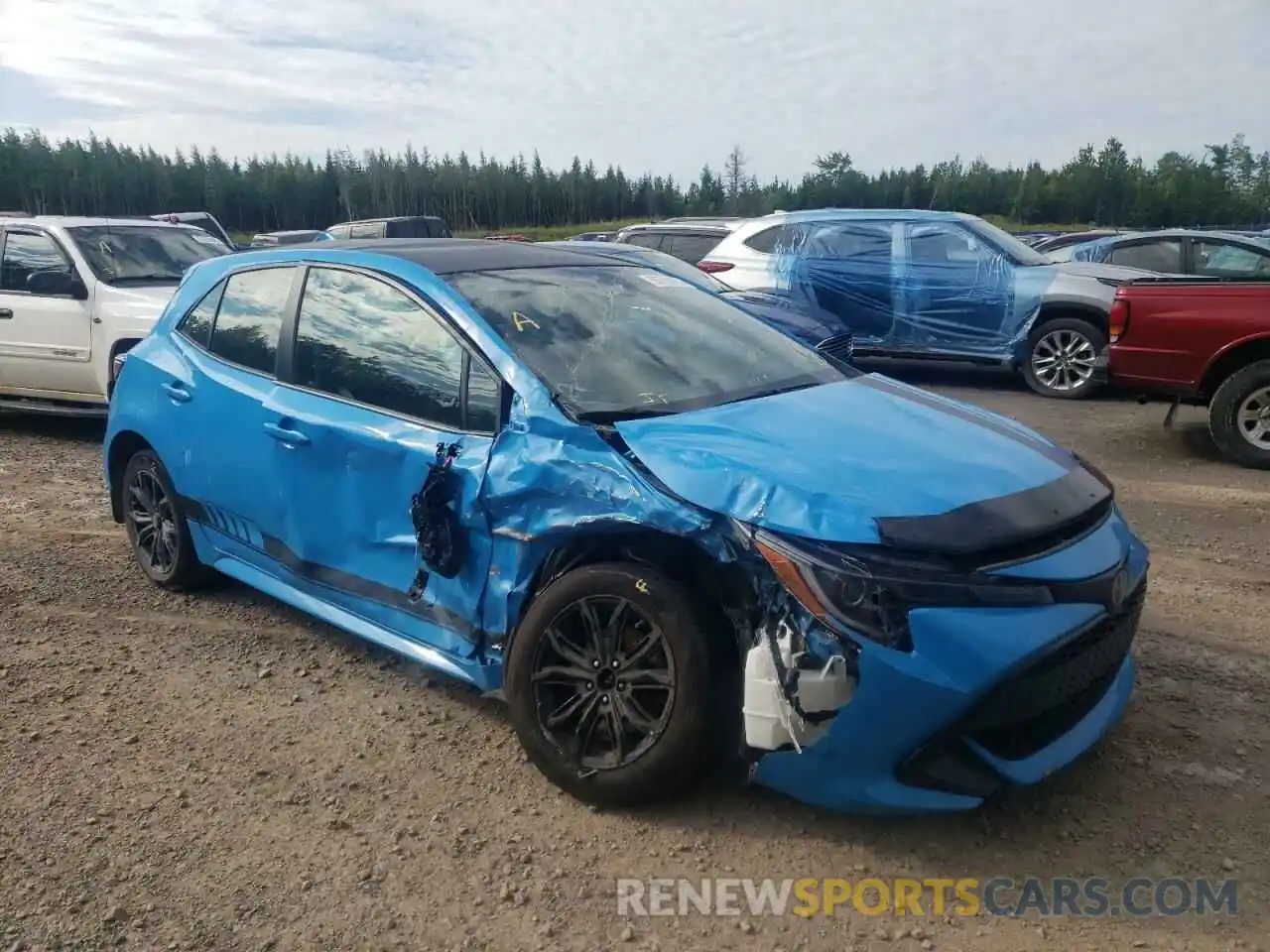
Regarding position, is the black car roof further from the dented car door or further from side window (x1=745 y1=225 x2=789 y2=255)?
side window (x1=745 y1=225 x2=789 y2=255)

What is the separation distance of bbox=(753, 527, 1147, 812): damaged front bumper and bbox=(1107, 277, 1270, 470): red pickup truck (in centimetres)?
503

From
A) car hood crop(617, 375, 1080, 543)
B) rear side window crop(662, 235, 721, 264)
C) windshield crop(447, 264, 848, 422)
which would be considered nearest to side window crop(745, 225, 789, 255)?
rear side window crop(662, 235, 721, 264)

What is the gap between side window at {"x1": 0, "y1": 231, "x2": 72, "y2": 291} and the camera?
8.33m

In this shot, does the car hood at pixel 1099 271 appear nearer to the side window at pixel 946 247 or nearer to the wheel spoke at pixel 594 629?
the side window at pixel 946 247

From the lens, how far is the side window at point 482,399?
3.23m

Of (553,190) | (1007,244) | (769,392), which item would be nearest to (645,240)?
(1007,244)

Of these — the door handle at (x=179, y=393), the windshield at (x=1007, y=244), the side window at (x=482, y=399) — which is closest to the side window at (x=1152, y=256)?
the windshield at (x=1007, y=244)

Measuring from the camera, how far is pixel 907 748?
8.42ft

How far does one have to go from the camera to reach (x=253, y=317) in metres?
4.23

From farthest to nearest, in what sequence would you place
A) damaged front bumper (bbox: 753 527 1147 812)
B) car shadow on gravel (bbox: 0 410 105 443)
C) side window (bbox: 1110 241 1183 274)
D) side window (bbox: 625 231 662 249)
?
side window (bbox: 625 231 662 249) < side window (bbox: 1110 241 1183 274) < car shadow on gravel (bbox: 0 410 105 443) < damaged front bumper (bbox: 753 527 1147 812)

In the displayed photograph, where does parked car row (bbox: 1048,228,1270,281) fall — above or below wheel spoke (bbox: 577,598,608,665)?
above

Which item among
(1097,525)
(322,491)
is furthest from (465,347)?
(1097,525)

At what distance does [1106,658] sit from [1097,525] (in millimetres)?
394

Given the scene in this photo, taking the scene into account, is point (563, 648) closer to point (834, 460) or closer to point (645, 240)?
point (834, 460)
